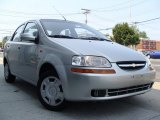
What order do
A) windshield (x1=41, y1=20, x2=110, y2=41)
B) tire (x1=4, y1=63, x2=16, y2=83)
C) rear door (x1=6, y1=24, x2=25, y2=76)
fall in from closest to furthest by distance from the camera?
windshield (x1=41, y1=20, x2=110, y2=41)
rear door (x1=6, y1=24, x2=25, y2=76)
tire (x1=4, y1=63, x2=16, y2=83)

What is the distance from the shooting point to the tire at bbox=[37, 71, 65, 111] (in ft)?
14.2

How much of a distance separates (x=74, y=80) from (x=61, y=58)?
1.48 ft

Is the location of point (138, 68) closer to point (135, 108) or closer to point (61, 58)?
point (135, 108)

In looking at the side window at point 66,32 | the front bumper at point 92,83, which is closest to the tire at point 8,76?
the side window at point 66,32

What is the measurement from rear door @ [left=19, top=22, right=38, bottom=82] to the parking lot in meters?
0.45

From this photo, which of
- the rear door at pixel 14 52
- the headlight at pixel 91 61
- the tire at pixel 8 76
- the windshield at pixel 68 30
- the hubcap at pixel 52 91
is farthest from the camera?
the tire at pixel 8 76

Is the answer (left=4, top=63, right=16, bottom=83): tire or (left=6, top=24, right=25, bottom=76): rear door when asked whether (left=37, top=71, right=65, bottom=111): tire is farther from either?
(left=4, top=63, right=16, bottom=83): tire

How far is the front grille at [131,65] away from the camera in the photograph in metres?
4.15

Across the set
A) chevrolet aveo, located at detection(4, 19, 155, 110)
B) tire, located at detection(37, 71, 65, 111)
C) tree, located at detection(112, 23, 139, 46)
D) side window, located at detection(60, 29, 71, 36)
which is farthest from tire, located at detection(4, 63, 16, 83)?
tree, located at detection(112, 23, 139, 46)

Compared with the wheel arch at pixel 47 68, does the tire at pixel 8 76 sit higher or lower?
lower

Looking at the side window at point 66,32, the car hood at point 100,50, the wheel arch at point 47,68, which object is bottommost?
the wheel arch at point 47,68

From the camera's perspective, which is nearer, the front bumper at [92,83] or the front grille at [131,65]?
the front bumper at [92,83]

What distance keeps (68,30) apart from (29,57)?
0.87 m

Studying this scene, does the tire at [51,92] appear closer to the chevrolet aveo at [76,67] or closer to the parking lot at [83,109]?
the chevrolet aveo at [76,67]
